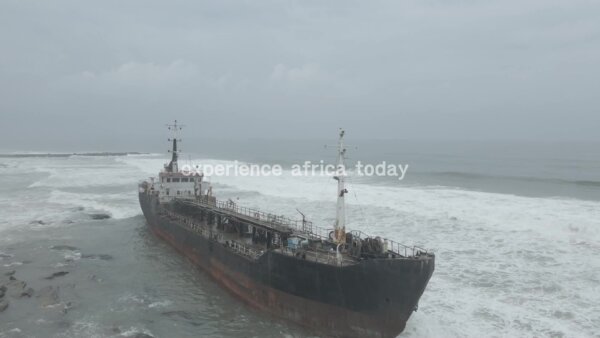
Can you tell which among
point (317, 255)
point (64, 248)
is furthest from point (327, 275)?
point (64, 248)

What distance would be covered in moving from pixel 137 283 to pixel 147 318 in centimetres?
405

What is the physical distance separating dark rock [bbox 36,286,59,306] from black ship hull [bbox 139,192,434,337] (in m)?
7.35

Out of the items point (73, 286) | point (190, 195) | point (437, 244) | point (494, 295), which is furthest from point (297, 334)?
point (190, 195)

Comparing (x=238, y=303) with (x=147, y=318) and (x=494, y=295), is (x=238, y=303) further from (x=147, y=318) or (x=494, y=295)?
(x=494, y=295)

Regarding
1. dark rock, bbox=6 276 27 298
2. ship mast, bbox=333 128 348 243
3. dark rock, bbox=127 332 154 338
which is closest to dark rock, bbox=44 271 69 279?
dark rock, bbox=6 276 27 298

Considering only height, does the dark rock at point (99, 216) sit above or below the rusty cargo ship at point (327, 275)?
below

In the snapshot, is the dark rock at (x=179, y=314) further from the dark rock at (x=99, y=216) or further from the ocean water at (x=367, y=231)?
the dark rock at (x=99, y=216)

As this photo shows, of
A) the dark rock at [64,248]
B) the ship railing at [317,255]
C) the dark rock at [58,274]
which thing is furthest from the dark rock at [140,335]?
the dark rock at [64,248]

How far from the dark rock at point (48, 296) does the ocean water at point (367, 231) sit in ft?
0.75

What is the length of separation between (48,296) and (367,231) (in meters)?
17.2

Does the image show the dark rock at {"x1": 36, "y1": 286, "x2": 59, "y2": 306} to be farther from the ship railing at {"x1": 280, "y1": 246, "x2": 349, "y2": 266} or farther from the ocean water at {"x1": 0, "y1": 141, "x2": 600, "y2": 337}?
the ship railing at {"x1": 280, "y1": 246, "x2": 349, "y2": 266}

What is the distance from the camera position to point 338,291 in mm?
13625

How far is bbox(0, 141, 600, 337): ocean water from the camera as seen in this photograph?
15.0 meters

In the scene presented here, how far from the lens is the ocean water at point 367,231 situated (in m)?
15.0
